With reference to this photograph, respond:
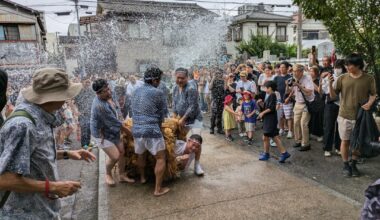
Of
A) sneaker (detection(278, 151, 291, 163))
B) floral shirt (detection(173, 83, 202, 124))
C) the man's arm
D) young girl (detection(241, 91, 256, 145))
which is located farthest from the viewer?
young girl (detection(241, 91, 256, 145))

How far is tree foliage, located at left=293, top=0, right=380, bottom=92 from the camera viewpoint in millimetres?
4594

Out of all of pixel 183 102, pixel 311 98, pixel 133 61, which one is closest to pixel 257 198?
pixel 183 102

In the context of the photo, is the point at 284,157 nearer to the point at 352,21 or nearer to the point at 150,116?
the point at 352,21

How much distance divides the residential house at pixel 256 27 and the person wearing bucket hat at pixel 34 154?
33.2 meters

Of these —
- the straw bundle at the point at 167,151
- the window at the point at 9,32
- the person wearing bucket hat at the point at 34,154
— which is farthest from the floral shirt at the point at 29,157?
the window at the point at 9,32

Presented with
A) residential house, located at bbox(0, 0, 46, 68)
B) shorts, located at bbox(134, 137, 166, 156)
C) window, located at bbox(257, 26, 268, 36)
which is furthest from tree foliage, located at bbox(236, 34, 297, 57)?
shorts, located at bbox(134, 137, 166, 156)

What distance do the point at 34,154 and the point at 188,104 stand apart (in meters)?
3.67

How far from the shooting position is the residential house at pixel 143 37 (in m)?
27.8

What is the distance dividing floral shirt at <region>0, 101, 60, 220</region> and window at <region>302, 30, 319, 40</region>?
1685 inches

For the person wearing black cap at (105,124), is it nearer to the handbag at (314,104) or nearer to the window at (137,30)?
the handbag at (314,104)

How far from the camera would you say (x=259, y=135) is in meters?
8.01

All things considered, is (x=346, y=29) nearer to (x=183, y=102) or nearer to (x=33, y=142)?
(x=183, y=102)

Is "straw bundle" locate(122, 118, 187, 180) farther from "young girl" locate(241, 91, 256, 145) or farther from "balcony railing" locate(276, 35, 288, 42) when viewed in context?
Result: "balcony railing" locate(276, 35, 288, 42)

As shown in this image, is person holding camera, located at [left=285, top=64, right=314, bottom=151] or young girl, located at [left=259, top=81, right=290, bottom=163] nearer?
young girl, located at [left=259, top=81, right=290, bottom=163]
